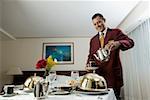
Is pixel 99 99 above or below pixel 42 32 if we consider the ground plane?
below

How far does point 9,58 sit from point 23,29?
1009 millimetres

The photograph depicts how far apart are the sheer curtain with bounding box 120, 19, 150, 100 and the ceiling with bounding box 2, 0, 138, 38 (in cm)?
52

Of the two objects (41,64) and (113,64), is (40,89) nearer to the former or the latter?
(41,64)

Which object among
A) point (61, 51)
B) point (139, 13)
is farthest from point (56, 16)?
point (139, 13)

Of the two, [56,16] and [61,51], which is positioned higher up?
[56,16]

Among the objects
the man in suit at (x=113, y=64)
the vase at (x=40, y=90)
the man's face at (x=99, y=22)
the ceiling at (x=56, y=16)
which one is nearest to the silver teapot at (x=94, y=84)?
the vase at (x=40, y=90)

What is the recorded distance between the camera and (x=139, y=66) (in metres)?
3.34

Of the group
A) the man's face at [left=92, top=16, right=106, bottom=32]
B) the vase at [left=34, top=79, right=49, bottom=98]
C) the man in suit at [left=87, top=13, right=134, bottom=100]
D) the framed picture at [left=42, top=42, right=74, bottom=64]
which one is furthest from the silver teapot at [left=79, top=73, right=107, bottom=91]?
the framed picture at [left=42, top=42, right=74, bottom=64]

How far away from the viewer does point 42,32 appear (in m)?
4.80

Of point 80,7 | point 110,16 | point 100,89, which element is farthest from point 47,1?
point 100,89

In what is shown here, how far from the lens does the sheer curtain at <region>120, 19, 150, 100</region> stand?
9.90 feet

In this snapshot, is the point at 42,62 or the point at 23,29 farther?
the point at 23,29

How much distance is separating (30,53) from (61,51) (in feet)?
2.79

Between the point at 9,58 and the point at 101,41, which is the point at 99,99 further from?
the point at 9,58
